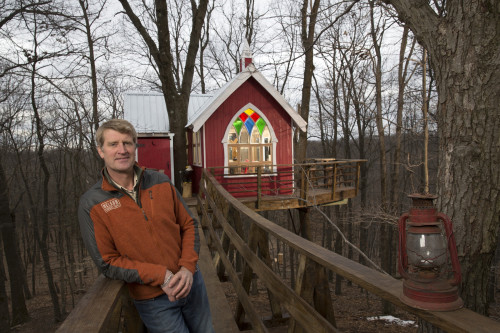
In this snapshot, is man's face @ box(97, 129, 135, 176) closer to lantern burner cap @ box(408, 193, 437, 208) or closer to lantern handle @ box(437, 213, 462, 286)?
A: lantern burner cap @ box(408, 193, 437, 208)

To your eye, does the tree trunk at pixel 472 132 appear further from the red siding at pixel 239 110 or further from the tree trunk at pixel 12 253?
the tree trunk at pixel 12 253

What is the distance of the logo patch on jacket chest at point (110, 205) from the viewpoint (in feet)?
6.63

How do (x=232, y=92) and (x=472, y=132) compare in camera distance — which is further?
(x=232, y=92)

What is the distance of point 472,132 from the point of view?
2.89 m

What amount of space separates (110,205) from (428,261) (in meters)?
1.69

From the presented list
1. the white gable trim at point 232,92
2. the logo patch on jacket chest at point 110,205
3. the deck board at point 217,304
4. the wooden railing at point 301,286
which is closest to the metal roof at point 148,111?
the white gable trim at point 232,92

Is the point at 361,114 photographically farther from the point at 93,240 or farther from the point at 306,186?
the point at 93,240

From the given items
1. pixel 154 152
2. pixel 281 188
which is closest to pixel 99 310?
pixel 281 188

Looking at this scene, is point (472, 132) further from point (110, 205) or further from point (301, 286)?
point (110, 205)

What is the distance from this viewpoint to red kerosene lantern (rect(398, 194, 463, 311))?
1296 millimetres

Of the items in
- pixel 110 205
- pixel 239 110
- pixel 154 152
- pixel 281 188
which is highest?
pixel 239 110

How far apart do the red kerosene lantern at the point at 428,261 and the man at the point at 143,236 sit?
1345mm

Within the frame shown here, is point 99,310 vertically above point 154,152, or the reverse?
point 154,152

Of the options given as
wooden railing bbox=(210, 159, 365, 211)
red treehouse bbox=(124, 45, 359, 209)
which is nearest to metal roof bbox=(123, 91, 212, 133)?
red treehouse bbox=(124, 45, 359, 209)
